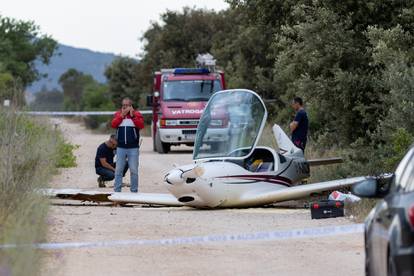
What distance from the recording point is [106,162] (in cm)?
2364

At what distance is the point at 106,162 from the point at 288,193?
677cm

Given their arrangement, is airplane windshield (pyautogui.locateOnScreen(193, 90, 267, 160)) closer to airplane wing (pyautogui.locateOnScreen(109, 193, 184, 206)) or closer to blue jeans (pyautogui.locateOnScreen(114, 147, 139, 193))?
airplane wing (pyautogui.locateOnScreen(109, 193, 184, 206))

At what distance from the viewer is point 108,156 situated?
23844 millimetres

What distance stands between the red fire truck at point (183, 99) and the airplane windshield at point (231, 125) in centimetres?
1601

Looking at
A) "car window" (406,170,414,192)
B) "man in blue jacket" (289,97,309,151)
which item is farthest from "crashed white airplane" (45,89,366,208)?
"car window" (406,170,414,192)

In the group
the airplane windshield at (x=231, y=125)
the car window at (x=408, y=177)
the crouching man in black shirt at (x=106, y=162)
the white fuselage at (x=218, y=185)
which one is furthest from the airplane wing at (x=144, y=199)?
the car window at (x=408, y=177)

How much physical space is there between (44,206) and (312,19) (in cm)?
893

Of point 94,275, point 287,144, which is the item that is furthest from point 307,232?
point 287,144

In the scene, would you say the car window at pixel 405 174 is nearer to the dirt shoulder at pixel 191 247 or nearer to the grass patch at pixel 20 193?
the dirt shoulder at pixel 191 247

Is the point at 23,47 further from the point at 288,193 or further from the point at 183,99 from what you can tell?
the point at 288,193

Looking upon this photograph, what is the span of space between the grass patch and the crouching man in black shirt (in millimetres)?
3465

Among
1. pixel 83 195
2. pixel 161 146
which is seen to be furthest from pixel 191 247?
pixel 161 146

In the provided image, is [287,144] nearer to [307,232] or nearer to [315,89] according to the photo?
[315,89]

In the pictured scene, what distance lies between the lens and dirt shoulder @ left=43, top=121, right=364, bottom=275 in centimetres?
1159
